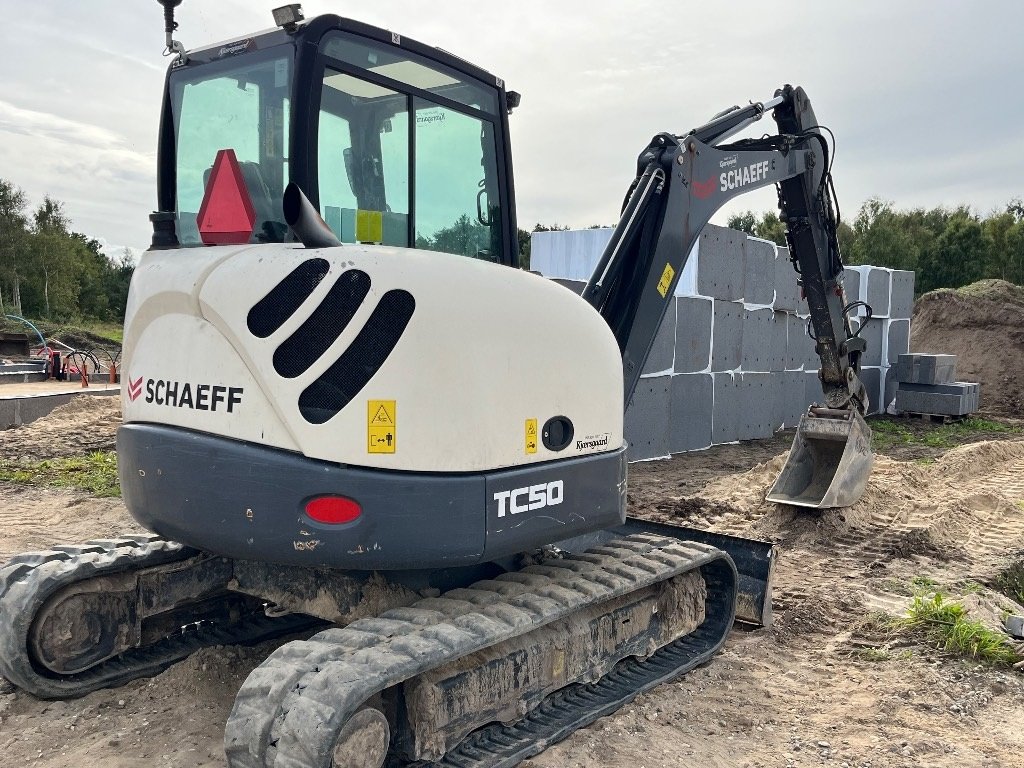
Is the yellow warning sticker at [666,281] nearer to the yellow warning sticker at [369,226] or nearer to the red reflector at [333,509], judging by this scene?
the yellow warning sticker at [369,226]

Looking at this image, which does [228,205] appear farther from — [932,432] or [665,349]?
[932,432]

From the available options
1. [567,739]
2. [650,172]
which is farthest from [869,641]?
[650,172]

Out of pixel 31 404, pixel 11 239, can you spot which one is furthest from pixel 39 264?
pixel 31 404

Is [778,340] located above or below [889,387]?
above

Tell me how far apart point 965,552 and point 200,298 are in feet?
20.0

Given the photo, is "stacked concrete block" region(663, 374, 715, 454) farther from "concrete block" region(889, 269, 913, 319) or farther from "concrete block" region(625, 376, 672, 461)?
"concrete block" region(889, 269, 913, 319)

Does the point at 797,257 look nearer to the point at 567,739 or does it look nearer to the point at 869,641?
the point at 869,641

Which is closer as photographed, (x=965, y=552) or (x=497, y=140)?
(x=497, y=140)

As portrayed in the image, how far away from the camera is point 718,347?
1174cm

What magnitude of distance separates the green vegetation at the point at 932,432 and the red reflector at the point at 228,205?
36.8ft

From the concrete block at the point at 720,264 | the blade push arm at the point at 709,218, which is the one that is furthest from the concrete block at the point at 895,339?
the blade push arm at the point at 709,218

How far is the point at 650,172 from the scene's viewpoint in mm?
4859

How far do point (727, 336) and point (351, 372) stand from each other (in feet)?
31.5

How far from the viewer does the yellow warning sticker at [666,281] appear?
486 cm
